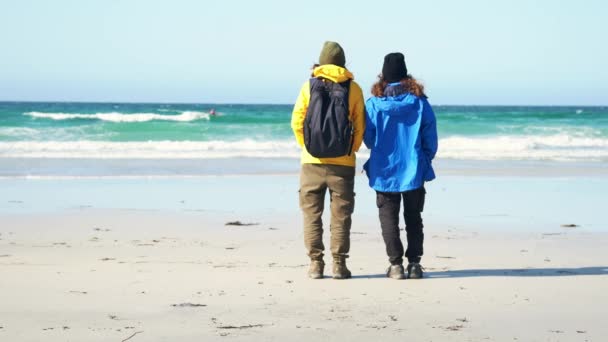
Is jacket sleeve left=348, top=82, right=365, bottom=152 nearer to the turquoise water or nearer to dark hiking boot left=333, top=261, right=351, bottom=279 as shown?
dark hiking boot left=333, top=261, right=351, bottom=279

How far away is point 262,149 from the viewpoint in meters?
23.9

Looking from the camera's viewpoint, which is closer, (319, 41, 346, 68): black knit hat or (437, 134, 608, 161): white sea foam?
(319, 41, 346, 68): black knit hat

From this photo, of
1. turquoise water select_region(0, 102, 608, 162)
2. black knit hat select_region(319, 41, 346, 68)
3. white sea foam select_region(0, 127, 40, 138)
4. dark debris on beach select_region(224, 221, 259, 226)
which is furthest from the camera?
white sea foam select_region(0, 127, 40, 138)

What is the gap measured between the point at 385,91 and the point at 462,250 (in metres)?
1.83

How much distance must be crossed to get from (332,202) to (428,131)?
2.35 ft

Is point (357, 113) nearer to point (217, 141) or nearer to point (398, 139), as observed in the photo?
point (398, 139)

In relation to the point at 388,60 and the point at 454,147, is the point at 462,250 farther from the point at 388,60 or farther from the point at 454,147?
the point at 454,147

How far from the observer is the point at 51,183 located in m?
11.9

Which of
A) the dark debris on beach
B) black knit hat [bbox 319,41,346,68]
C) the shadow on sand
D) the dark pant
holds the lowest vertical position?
the dark debris on beach

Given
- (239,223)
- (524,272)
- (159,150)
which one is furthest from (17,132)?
(524,272)

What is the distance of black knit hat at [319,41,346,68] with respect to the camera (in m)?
5.37

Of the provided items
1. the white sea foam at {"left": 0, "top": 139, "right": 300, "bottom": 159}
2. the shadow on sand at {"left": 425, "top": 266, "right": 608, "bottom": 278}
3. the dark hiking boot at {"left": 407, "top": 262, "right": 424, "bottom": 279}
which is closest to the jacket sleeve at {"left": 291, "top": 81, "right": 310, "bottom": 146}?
the dark hiking boot at {"left": 407, "top": 262, "right": 424, "bottom": 279}

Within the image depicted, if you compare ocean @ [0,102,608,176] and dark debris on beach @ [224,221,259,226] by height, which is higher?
dark debris on beach @ [224,221,259,226]

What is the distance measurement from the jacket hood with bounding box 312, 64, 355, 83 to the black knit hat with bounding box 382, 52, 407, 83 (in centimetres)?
26
